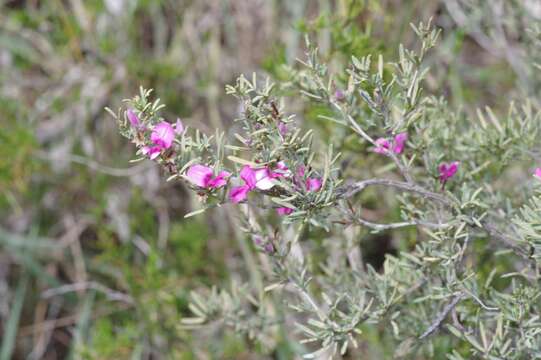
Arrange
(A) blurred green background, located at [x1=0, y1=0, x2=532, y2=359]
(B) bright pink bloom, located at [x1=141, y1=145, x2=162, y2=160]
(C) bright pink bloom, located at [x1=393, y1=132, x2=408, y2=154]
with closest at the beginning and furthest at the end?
(B) bright pink bloom, located at [x1=141, y1=145, x2=162, y2=160] → (C) bright pink bloom, located at [x1=393, y1=132, x2=408, y2=154] → (A) blurred green background, located at [x1=0, y1=0, x2=532, y2=359]

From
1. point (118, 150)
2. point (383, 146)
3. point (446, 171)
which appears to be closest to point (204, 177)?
point (383, 146)

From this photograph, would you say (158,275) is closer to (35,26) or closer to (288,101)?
(288,101)

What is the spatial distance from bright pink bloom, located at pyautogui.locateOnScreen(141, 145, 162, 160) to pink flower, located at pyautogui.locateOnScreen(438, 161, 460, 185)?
36 centimetres

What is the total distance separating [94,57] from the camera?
1854 mm

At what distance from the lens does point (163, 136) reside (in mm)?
703

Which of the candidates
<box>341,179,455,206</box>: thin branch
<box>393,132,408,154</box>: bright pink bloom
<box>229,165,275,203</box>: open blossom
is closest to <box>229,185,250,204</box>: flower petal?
<box>229,165,275,203</box>: open blossom

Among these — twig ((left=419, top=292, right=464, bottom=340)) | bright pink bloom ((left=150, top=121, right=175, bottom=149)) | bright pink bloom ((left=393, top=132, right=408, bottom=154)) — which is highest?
bright pink bloom ((left=150, top=121, right=175, bottom=149))

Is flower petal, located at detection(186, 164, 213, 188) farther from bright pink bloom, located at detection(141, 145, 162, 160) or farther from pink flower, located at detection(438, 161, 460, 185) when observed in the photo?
pink flower, located at detection(438, 161, 460, 185)

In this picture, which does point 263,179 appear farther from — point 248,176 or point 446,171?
point 446,171

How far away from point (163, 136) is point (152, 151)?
0.02 m

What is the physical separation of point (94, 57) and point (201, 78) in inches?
11.7

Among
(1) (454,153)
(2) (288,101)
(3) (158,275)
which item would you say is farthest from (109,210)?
(1) (454,153)

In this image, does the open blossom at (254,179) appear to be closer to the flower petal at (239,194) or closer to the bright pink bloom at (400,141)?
the flower petal at (239,194)

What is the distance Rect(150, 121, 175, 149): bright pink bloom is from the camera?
0.70 metres
